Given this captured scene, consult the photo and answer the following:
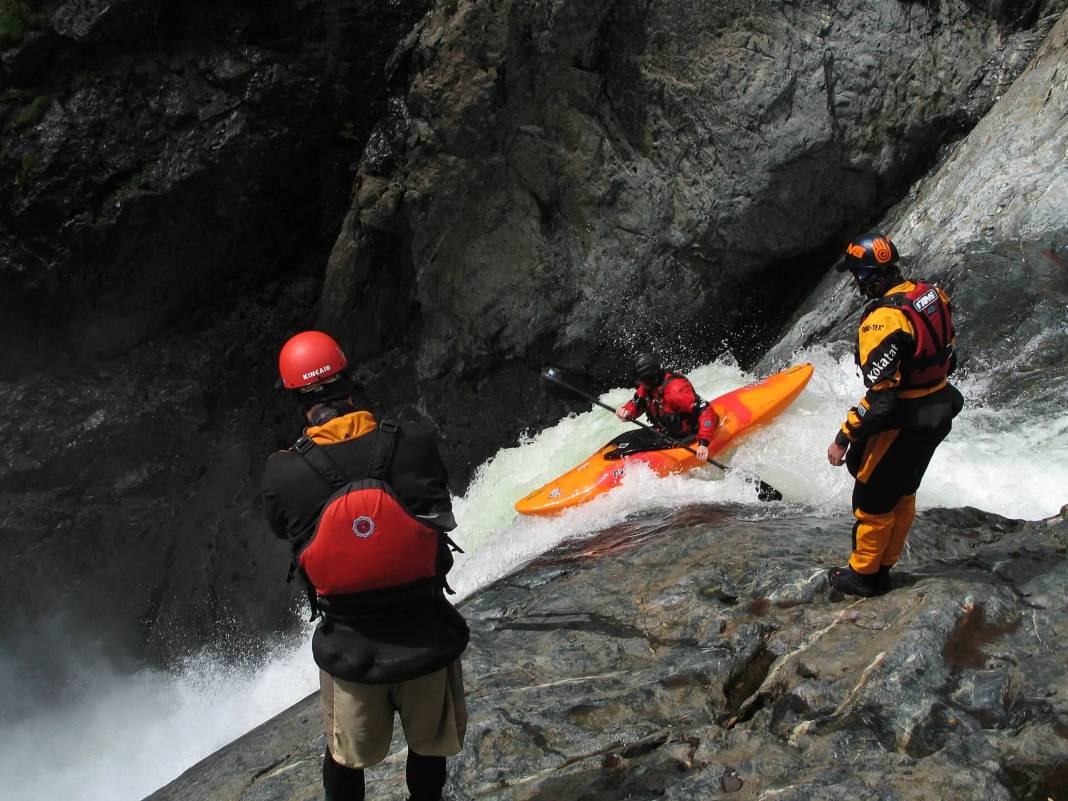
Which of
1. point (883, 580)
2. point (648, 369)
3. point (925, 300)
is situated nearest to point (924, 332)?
point (925, 300)

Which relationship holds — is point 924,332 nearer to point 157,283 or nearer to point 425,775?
point 425,775

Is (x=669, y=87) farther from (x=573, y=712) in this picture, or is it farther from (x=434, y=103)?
(x=573, y=712)

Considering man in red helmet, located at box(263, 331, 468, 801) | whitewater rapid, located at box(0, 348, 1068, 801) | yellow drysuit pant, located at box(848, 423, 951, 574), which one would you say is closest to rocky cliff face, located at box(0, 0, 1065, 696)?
whitewater rapid, located at box(0, 348, 1068, 801)

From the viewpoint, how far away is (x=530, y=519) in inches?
281

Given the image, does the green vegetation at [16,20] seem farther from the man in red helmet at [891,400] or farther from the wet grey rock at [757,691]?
the man in red helmet at [891,400]

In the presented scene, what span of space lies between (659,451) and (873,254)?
11.4 feet

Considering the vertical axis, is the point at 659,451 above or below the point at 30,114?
below

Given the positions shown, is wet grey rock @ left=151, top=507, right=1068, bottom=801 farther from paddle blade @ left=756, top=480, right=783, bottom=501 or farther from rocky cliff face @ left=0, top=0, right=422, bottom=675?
rocky cliff face @ left=0, top=0, right=422, bottom=675

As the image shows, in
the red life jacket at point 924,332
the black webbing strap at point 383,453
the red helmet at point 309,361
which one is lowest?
the red life jacket at point 924,332

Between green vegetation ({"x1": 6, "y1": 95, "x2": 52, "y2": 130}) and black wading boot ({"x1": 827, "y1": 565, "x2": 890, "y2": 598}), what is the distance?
30.0 feet

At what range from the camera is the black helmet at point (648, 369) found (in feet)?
22.1

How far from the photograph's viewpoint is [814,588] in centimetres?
388

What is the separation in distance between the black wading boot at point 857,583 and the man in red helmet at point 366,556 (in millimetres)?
2098

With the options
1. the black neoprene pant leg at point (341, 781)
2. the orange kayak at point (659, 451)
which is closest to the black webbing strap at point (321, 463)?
the black neoprene pant leg at point (341, 781)
